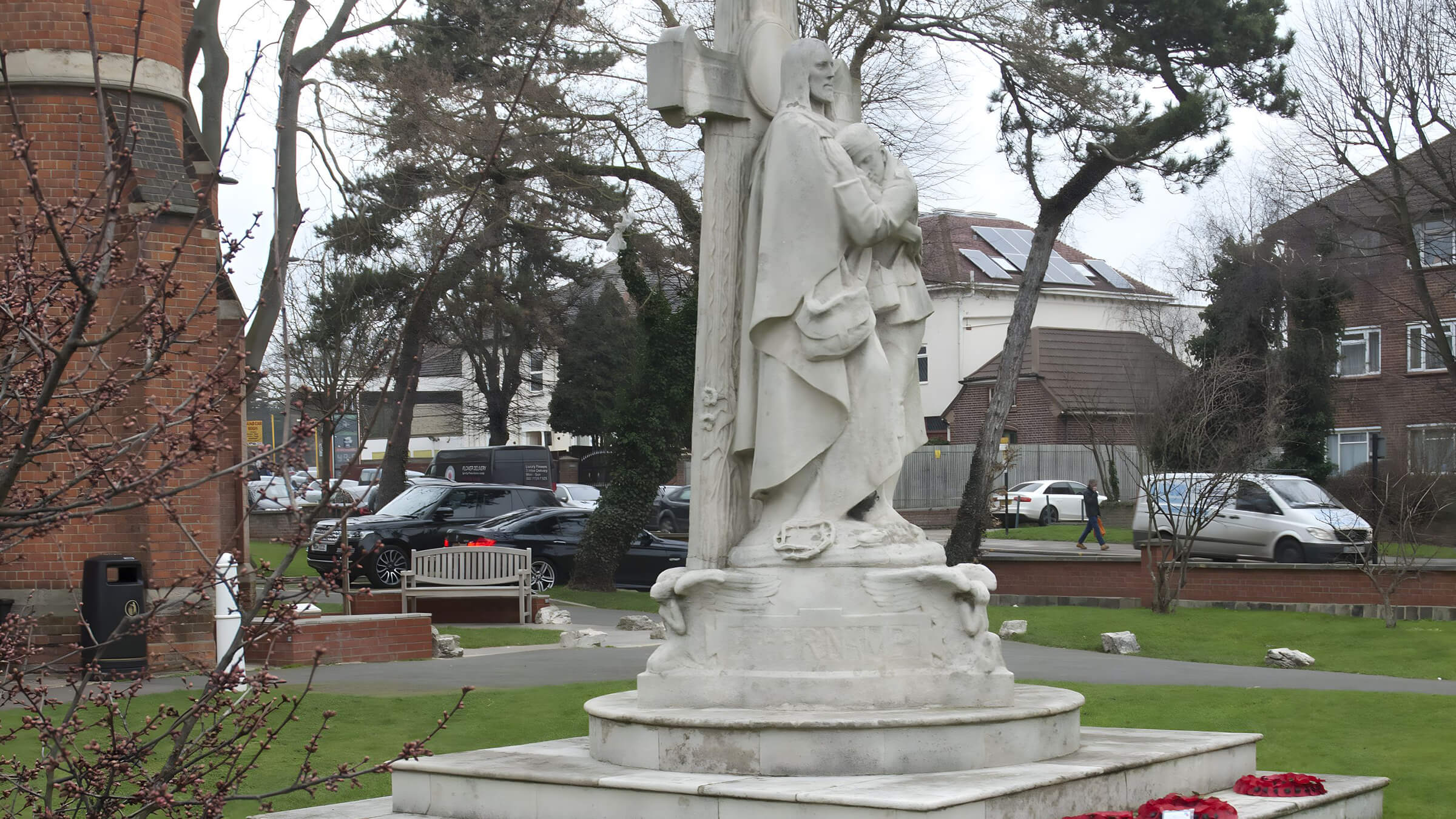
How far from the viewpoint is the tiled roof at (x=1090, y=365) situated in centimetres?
4819

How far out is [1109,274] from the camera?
2391 inches

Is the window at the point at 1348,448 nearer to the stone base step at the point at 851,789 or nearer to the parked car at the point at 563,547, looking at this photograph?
the parked car at the point at 563,547

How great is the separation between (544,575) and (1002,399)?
8544 millimetres

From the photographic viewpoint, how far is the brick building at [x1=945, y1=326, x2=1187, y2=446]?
4800cm

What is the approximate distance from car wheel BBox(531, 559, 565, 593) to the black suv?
4.39 feet

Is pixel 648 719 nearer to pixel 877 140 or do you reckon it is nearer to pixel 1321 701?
pixel 877 140

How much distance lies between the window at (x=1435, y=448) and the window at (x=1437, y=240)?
12.1ft

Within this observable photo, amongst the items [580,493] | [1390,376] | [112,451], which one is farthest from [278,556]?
[1390,376]

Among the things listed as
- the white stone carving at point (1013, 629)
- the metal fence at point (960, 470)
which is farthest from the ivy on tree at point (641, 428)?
the metal fence at point (960, 470)

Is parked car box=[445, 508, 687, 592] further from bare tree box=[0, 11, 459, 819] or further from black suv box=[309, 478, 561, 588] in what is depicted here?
bare tree box=[0, 11, 459, 819]

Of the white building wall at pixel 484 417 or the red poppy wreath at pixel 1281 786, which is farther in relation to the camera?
the white building wall at pixel 484 417

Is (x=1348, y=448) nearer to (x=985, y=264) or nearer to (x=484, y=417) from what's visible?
(x=985, y=264)

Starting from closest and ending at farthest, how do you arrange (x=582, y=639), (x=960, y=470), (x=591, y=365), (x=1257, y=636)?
(x=582, y=639)
(x=1257, y=636)
(x=960, y=470)
(x=591, y=365)

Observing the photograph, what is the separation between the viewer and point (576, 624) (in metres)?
21.0
